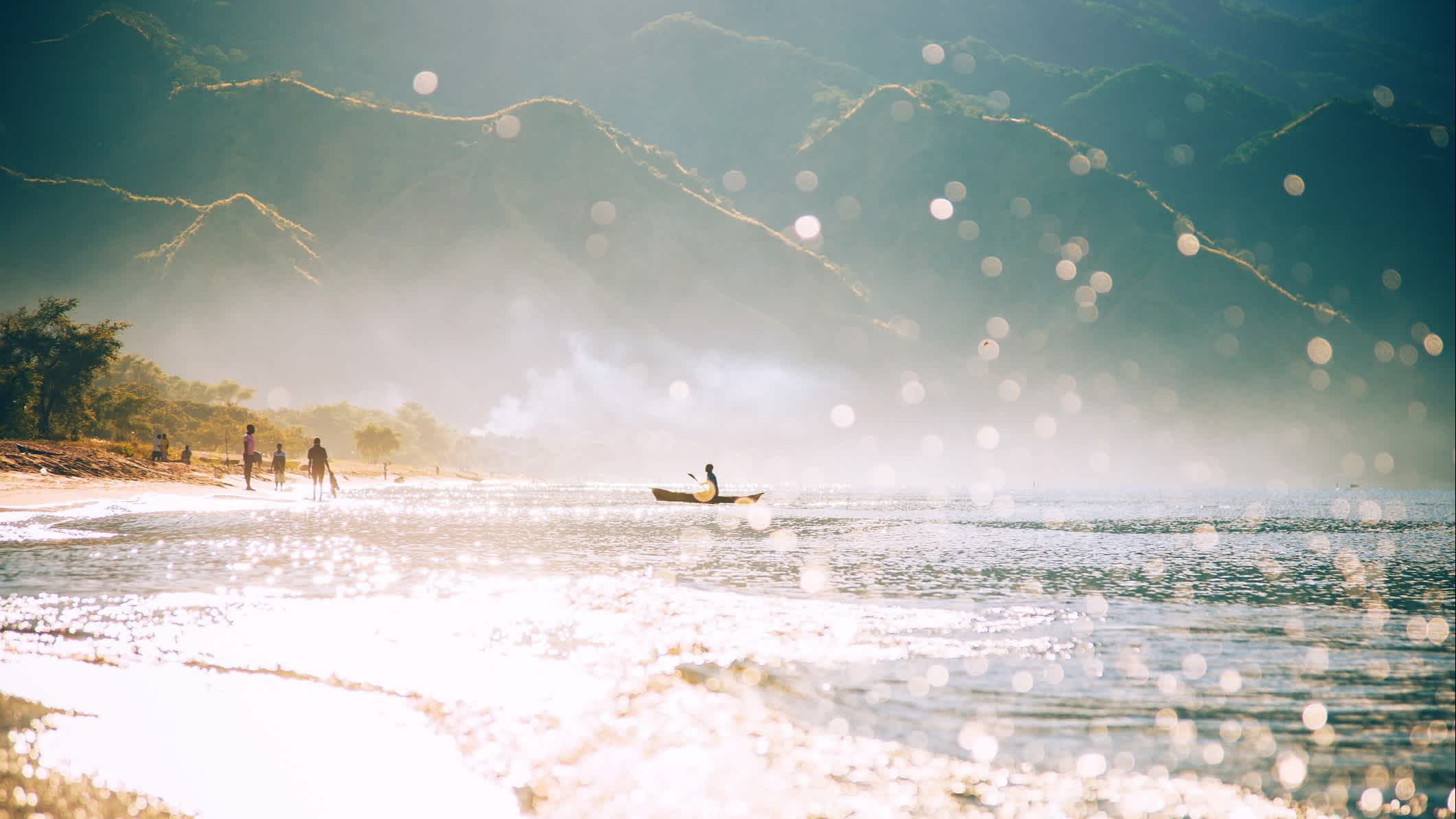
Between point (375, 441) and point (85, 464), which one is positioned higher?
point (375, 441)

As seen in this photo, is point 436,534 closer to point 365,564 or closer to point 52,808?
point 365,564

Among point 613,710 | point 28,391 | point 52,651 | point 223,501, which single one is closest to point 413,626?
point 52,651

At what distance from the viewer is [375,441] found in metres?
165

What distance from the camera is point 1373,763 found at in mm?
6805

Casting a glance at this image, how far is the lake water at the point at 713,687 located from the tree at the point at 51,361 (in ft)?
148

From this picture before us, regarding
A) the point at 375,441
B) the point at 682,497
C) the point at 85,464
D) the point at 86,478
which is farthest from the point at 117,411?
the point at 375,441

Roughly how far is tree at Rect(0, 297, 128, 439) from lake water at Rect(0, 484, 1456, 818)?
45.0 metres

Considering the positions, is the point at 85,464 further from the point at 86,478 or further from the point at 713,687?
the point at 713,687

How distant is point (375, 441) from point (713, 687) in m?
173

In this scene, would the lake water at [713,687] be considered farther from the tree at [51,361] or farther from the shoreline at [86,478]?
the tree at [51,361]

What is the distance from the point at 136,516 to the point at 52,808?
34054 millimetres

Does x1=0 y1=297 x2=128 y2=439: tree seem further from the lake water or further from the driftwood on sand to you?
the lake water

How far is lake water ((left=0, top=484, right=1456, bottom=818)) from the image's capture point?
5523 mm

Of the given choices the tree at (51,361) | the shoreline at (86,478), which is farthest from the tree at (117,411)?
the shoreline at (86,478)
